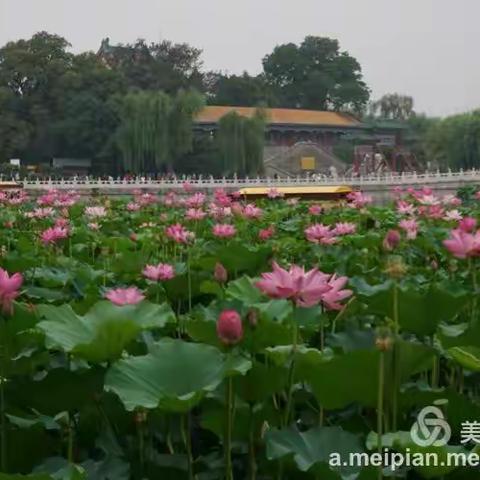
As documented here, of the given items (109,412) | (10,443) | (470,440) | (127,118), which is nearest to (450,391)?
(470,440)

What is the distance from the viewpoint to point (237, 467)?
3.49 feet

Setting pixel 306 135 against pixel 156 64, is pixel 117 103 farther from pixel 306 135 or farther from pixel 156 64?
pixel 306 135

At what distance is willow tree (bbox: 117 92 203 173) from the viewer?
79.5ft

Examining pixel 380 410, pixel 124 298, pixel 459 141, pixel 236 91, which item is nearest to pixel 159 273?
pixel 124 298

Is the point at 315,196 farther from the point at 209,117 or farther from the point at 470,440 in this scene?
the point at 209,117

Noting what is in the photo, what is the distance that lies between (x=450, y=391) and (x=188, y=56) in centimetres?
3561

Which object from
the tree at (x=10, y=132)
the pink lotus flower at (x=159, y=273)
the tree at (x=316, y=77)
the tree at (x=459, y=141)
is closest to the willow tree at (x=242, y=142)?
the tree at (x=459, y=141)

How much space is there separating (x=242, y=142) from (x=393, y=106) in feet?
73.2

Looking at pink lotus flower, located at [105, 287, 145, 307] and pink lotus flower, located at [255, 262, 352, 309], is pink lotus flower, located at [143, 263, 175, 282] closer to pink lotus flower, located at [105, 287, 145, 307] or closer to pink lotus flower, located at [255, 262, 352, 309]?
pink lotus flower, located at [105, 287, 145, 307]

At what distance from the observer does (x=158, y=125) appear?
24.5m

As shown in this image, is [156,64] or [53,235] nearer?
[53,235]

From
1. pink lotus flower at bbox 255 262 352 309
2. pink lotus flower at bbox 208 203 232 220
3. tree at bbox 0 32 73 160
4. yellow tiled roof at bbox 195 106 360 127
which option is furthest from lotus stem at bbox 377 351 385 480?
yellow tiled roof at bbox 195 106 360 127

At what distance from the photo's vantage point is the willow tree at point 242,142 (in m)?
24.7

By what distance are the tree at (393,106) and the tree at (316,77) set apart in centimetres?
82
